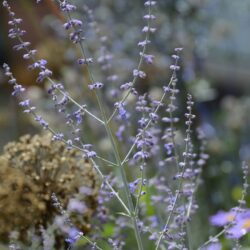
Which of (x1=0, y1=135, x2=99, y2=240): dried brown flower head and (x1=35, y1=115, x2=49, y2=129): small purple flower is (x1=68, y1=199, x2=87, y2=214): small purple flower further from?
(x1=35, y1=115, x2=49, y2=129): small purple flower

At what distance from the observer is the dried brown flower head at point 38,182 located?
1.59 metres

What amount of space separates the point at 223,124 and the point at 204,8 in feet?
2.07

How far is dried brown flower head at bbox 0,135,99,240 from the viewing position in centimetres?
159

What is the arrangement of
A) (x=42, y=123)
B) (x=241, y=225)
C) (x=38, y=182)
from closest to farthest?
(x=42, y=123)
(x=38, y=182)
(x=241, y=225)

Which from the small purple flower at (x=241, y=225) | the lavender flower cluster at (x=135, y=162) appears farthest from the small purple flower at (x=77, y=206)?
the small purple flower at (x=241, y=225)

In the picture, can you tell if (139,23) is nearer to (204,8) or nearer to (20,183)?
(204,8)

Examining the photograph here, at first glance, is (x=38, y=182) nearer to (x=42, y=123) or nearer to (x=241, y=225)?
(x=42, y=123)

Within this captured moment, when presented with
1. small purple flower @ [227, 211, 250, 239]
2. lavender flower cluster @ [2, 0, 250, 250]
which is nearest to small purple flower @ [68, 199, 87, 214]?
lavender flower cluster @ [2, 0, 250, 250]

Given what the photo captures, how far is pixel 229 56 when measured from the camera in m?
5.10

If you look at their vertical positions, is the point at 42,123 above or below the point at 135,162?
below

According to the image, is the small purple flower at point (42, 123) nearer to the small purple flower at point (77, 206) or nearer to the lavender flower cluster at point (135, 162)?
the lavender flower cluster at point (135, 162)

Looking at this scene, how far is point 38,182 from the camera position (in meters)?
1.62

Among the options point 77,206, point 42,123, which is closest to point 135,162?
point 77,206

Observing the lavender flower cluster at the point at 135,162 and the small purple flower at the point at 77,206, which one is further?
the small purple flower at the point at 77,206
